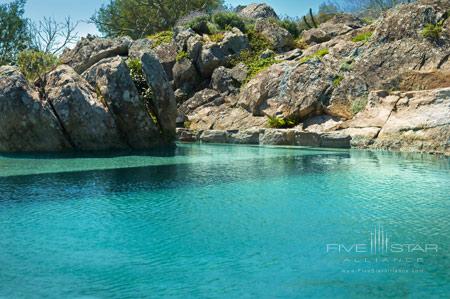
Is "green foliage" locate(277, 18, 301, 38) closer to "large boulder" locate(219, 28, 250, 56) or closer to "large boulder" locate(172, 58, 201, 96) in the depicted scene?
"large boulder" locate(219, 28, 250, 56)

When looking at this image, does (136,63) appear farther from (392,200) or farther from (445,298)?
(445,298)

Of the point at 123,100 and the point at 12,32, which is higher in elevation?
the point at 12,32

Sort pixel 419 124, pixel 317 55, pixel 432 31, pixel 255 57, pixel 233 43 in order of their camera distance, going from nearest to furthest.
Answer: pixel 419 124
pixel 432 31
pixel 317 55
pixel 255 57
pixel 233 43

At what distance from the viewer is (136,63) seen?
17.8m

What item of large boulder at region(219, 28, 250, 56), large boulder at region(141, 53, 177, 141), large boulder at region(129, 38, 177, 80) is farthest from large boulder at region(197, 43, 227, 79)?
large boulder at region(141, 53, 177, 141)

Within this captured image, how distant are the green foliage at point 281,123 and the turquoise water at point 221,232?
861cm

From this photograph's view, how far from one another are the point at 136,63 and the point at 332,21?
1598 centimetres

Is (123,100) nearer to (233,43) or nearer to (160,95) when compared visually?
(160,95)

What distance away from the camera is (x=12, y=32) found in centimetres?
4256

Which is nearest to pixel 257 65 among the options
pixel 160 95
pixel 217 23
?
pixel 217 23

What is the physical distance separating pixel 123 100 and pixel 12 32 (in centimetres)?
3187

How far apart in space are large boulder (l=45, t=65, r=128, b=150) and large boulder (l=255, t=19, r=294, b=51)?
13897 millimetres

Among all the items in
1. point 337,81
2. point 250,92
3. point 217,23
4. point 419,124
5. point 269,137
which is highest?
point 217,23

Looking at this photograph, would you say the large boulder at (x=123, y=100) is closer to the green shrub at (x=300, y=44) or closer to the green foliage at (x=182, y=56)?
the green foliage at (x=182, y=56)
